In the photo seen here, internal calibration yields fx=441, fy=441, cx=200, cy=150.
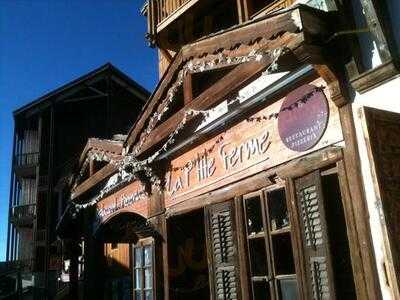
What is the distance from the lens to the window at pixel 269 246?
5.68 m

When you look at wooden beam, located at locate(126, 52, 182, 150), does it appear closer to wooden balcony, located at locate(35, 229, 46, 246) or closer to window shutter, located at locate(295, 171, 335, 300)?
window shutter, located at locate(295, 171, 335, 300)

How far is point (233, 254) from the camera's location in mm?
6430

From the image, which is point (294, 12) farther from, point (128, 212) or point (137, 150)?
point (128, 212)

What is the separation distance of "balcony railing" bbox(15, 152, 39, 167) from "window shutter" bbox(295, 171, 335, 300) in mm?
24955

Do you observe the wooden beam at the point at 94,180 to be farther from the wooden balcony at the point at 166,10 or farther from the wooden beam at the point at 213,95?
the wooden balcony at the point at 166,10

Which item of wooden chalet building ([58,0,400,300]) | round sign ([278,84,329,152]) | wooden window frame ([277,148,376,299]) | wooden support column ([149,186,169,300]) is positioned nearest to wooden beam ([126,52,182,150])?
wooden chalet building ([58,0,400,300])

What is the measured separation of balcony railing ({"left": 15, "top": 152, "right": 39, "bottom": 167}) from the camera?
27.7 meters

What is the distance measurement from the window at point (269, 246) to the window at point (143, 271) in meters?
2.81

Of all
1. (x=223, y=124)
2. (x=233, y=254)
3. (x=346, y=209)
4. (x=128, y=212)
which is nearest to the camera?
(x=346, y=209)

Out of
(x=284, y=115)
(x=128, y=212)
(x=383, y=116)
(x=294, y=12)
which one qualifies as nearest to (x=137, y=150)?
(x=128, y=212)

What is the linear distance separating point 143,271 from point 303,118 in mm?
5025

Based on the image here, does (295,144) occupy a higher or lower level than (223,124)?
lower

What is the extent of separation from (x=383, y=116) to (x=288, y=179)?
1.62 meters

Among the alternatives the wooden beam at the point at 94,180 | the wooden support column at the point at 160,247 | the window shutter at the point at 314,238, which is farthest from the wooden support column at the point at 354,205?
the wooden beam at the point at 94,180
